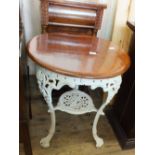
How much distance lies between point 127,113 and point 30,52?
31.9 inches

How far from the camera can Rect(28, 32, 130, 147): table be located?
3.05 feet

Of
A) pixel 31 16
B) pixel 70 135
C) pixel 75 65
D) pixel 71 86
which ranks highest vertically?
pixel 31 16

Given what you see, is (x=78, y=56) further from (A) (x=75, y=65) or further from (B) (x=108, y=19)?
(B) (x=108, y=19)

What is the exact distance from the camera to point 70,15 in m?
1.31

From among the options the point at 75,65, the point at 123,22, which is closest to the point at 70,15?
the point at 123,22

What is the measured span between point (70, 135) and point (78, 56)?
662mm

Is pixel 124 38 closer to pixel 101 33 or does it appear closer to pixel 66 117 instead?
pixel 101 33

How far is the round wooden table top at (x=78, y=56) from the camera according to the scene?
92 centimetres

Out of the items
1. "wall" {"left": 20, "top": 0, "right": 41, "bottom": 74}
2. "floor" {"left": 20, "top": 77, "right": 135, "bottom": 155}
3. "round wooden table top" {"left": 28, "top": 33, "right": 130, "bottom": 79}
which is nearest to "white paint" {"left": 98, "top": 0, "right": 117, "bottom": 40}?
"round wooden table top" {"left": 28, "top": 33, "right": 130, "bottom": 79}

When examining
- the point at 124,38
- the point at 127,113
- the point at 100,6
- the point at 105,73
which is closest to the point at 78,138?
the point at 127,113

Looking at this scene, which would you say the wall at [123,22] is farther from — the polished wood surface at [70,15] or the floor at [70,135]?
the floor at [70,135]

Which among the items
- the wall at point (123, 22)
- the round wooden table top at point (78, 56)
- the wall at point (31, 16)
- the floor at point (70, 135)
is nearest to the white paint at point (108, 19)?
the wall at point (123, 22)

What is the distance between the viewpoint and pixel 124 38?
4.74ft

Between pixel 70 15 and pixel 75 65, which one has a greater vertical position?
pixel 70 15
